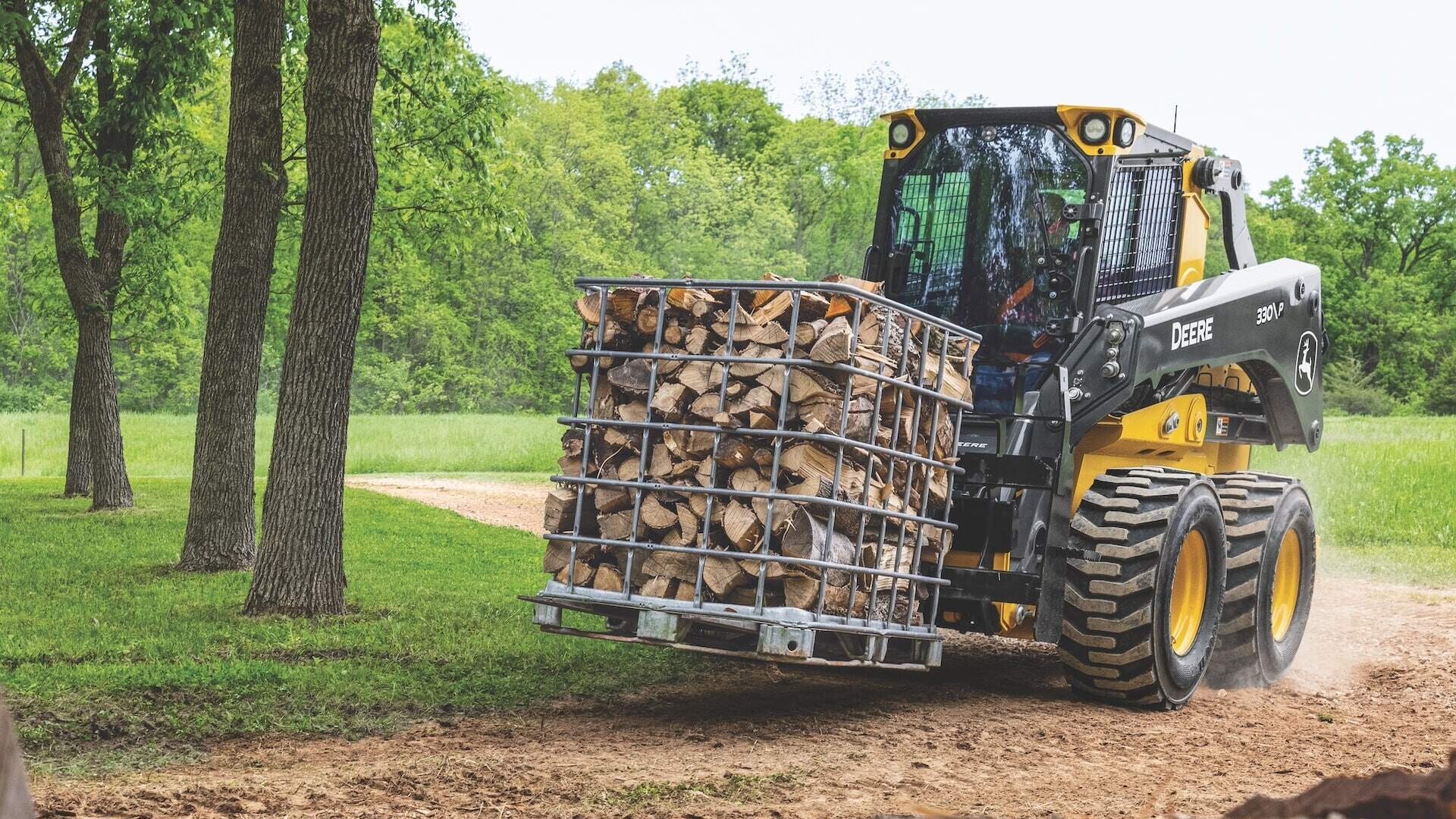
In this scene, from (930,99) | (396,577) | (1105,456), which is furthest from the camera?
(930,99)

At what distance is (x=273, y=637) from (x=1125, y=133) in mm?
6114

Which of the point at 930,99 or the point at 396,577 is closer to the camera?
the point at 396,577

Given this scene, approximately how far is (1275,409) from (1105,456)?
2079mm

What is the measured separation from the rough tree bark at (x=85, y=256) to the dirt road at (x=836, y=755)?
12.9 meters

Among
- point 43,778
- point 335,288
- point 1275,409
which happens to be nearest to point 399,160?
point 335,288

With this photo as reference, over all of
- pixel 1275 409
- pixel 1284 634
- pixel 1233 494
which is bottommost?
pixel 1284 634

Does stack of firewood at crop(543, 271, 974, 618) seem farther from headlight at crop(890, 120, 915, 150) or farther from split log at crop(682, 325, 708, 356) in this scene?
headlight at crop(890, 120, 915, 150)

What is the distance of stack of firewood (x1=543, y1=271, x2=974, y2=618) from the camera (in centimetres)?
680

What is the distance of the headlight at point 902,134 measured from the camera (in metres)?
8.98

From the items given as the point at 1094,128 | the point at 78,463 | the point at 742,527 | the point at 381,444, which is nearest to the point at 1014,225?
the point at 1094,128

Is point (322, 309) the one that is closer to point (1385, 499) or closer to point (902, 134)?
point (902, 134)

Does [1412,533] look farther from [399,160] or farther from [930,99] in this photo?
[930,99]

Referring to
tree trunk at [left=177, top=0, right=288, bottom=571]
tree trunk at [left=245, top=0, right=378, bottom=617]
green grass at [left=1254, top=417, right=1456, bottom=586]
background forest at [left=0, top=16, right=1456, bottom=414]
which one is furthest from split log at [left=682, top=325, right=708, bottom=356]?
background forest at [left=0, top=16, right=1456, bottom=414]

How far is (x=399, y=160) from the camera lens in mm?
17391
